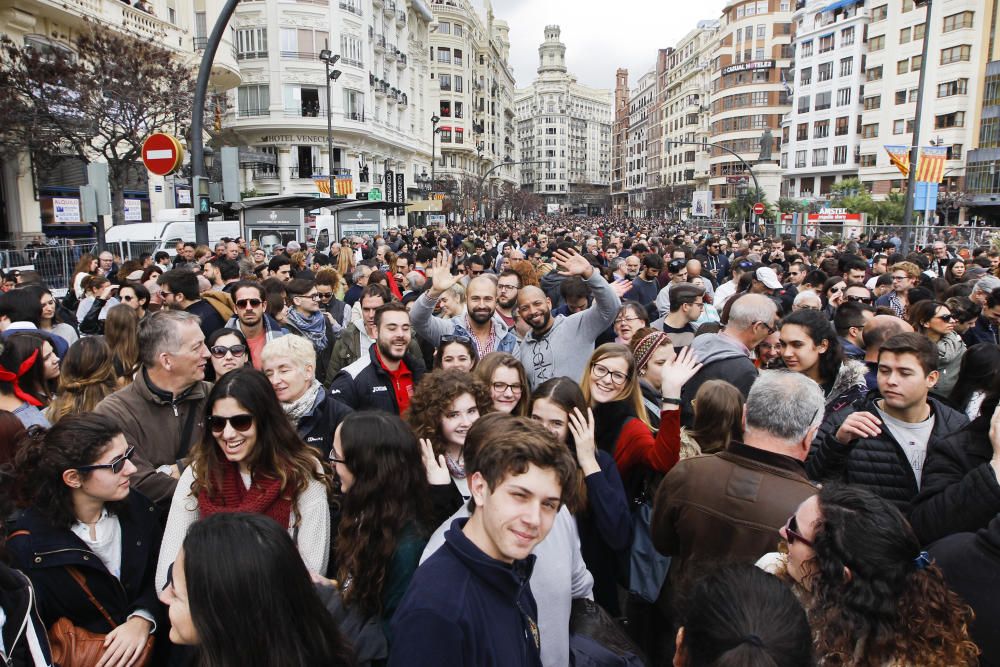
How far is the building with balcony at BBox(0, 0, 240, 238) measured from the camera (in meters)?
19.5

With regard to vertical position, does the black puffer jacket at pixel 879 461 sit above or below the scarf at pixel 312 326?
below

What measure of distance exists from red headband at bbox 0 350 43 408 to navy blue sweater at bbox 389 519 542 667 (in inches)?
130

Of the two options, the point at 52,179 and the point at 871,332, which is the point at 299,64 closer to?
the point at 52,179

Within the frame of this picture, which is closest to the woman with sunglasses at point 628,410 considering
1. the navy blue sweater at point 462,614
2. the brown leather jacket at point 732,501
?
the brown leather jacket at point 732,501

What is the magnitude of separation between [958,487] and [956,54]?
61.3 m

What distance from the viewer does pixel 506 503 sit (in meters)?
1.95

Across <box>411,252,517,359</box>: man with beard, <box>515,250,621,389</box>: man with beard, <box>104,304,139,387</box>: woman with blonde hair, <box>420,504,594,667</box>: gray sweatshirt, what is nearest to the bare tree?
<box>104,304,139,387</box>: woman with blonde hair

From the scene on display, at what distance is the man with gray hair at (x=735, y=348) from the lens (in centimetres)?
444

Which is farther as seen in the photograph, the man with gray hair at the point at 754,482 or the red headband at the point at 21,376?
the red headband at the point at 21,376

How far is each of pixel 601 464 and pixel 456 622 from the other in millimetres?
1650

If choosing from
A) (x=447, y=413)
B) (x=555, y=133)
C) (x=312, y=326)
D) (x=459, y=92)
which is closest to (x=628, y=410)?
(x=447, y=413)

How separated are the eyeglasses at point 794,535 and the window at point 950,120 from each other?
2404 inches

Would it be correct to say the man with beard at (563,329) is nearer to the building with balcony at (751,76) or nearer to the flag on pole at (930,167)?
the flag on pole at (930,167)

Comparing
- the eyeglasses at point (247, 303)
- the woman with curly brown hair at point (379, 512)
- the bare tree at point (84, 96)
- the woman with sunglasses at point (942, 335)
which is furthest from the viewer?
the bare tree at point (84, 96)
